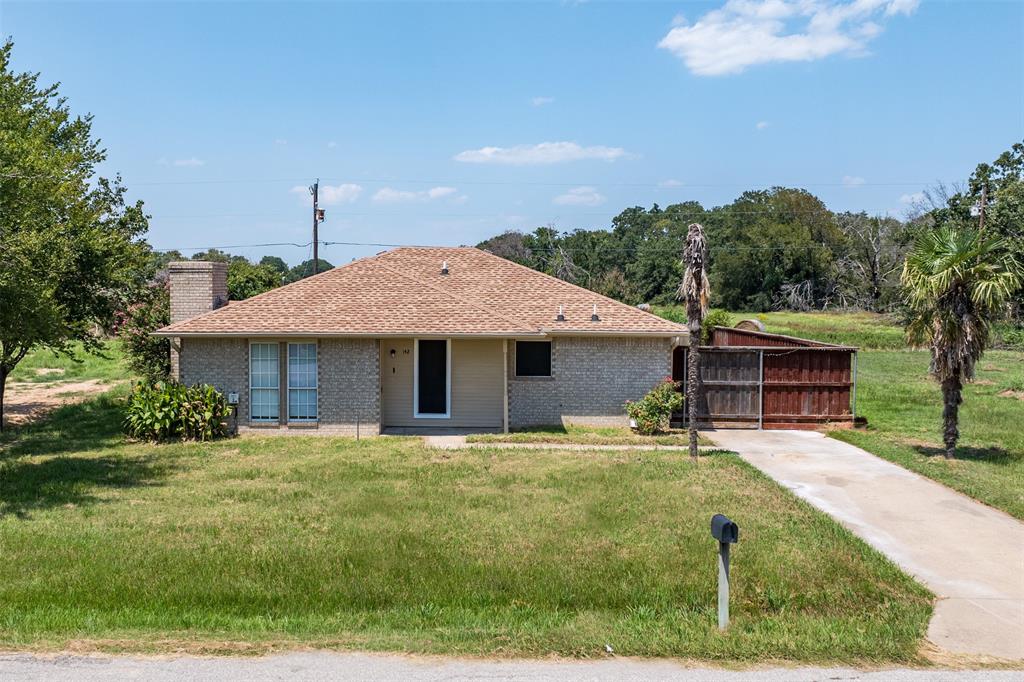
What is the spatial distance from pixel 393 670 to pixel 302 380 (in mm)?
12399

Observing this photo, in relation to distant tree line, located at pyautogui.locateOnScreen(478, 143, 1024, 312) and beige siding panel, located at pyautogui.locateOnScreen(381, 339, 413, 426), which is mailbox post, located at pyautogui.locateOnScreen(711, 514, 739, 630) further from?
distant tree line, located at pyautogui.locateOnScreen(478, 143, 1024, 312)

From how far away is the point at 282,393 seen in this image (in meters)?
18.0

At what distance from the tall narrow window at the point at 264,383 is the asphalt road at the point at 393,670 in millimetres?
11649

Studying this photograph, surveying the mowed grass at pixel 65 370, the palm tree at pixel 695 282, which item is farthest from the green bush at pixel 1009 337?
the mowed grass at pixel 65 370

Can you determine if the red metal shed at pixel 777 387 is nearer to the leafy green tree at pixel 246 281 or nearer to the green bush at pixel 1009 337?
the leafy green tree at pixel 246 281

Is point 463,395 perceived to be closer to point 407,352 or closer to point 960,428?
point 407,352

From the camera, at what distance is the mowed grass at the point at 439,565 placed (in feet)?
22.8

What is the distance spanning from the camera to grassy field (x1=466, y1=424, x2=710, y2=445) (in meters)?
17.1

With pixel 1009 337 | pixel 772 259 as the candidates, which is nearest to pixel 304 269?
pixel 772 259

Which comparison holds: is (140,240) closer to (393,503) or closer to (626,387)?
(626,387)

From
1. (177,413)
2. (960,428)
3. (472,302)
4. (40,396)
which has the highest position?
(472,302)

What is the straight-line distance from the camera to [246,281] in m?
27.0

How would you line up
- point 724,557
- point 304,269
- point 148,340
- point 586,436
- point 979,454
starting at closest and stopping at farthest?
1. point 724,557
2. point 979,454
3. point 586,436
4. point 148,340
5. point 304,269

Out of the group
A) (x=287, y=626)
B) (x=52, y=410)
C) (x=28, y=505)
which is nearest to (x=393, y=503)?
(x=287, y=626)
